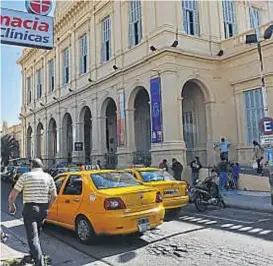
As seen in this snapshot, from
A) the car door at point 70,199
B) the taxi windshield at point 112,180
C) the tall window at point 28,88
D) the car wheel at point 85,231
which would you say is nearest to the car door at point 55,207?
the car door at point 70,199

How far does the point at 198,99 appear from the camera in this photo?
2227 cm

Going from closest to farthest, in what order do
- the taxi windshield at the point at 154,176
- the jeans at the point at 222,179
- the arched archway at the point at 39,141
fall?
1. the taxi windshield at the point at 154,176
2. the jeans at the point at 222,179
3. the arched archway at the point at 39,141

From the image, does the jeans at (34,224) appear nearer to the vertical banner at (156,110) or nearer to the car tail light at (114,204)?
the car tail light at (114,204)

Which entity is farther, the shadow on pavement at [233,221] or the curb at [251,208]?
the curb at [251,208]

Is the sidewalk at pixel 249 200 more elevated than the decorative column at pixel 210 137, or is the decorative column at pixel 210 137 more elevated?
the decorative column at pixel 210 137

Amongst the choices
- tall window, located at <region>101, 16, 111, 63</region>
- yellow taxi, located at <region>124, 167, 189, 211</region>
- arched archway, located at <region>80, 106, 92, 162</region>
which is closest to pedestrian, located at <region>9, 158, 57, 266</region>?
yellow taxi, located at <region>124, 167, 189, 211</region>

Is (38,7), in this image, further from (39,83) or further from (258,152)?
(39,83)

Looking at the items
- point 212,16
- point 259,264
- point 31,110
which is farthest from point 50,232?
point 31,110

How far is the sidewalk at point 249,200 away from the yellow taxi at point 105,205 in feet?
17.2

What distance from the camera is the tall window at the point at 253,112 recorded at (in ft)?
64.4

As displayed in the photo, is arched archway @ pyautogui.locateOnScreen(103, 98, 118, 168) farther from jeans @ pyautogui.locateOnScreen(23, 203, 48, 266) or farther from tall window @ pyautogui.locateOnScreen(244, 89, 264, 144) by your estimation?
jeans @ pyautogui.locateOnScreen(23, 203, 48, 266)

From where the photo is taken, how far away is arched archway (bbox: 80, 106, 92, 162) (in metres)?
29.9

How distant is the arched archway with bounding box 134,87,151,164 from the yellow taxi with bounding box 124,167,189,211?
42.9 ft

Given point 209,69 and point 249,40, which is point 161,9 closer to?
point 209,69
